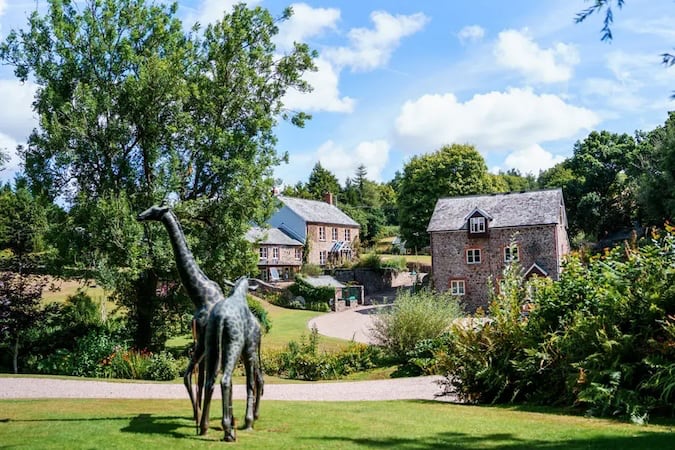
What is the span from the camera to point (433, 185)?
58719mm

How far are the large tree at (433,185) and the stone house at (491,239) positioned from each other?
581 inches

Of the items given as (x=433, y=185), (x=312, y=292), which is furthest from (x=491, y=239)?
(x=433, y=185)

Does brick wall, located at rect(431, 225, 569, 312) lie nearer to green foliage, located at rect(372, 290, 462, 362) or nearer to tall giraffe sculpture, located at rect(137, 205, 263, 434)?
green foliage, located at rect(372, 290, 462, 362)

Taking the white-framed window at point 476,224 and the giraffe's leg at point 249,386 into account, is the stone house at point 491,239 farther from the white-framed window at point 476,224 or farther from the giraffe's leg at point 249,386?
the giraffe's leg at point 249,386

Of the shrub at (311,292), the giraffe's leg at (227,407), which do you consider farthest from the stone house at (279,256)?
the giraffe's leg at (227,407)

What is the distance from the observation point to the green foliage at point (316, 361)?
19.9 m

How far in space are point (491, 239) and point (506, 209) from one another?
2532 mm

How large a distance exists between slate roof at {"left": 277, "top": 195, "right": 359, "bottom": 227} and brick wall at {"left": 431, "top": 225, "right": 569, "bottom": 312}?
789 inches

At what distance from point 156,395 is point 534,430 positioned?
9576 mm

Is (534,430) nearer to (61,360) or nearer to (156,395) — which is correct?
(156,395)

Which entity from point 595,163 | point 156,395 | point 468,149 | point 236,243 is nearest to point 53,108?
point 236,243

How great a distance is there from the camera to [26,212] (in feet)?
167

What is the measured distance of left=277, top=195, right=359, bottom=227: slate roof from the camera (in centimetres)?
5957

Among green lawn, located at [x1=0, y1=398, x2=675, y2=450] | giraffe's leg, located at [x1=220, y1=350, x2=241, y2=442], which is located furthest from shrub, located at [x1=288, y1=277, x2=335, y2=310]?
giraffe's leg, located at [x1=220, y1=350, x2=241, y2=442]
